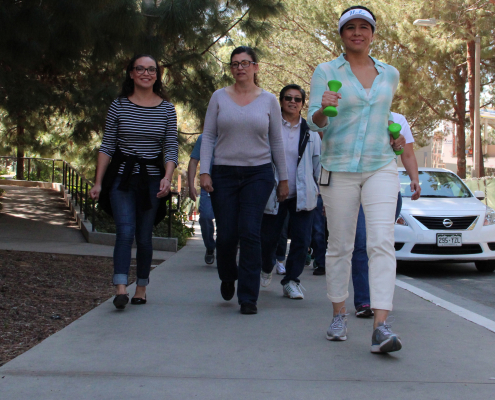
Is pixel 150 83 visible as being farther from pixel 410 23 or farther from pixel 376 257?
pixel 410 23

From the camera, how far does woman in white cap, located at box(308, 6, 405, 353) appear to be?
3871mm

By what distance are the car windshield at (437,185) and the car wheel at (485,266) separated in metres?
1.09

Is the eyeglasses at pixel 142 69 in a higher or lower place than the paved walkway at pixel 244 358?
higher

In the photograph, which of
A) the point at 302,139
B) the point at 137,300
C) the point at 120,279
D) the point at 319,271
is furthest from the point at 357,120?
the point at 319,271

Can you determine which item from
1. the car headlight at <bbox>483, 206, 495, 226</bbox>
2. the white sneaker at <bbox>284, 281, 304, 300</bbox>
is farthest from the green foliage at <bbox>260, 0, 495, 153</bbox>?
the white sneaker at <bbox>284, 281, 304, 300</bbox>

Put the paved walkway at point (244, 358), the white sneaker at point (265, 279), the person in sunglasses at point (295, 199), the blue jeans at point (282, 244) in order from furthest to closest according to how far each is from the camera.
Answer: the blue jeans at point (282, 244) < the white sneaker at point (265, 279) < the person in sunglasses at point (295, 199) < the paved walkway at point (244, 358)

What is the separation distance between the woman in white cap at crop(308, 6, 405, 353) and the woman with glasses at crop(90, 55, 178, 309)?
1.42 meters

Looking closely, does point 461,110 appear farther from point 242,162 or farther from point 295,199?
point 242,162

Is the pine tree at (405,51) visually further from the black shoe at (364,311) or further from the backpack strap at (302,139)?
the black shoe at (364,311)

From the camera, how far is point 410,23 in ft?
71.1

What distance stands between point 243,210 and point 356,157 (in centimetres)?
120

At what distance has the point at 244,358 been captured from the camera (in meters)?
3.68

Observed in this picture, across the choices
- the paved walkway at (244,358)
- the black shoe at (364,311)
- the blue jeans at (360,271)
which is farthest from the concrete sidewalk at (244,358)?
the blue jeans at (360,271)

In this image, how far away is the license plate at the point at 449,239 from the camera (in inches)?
334
